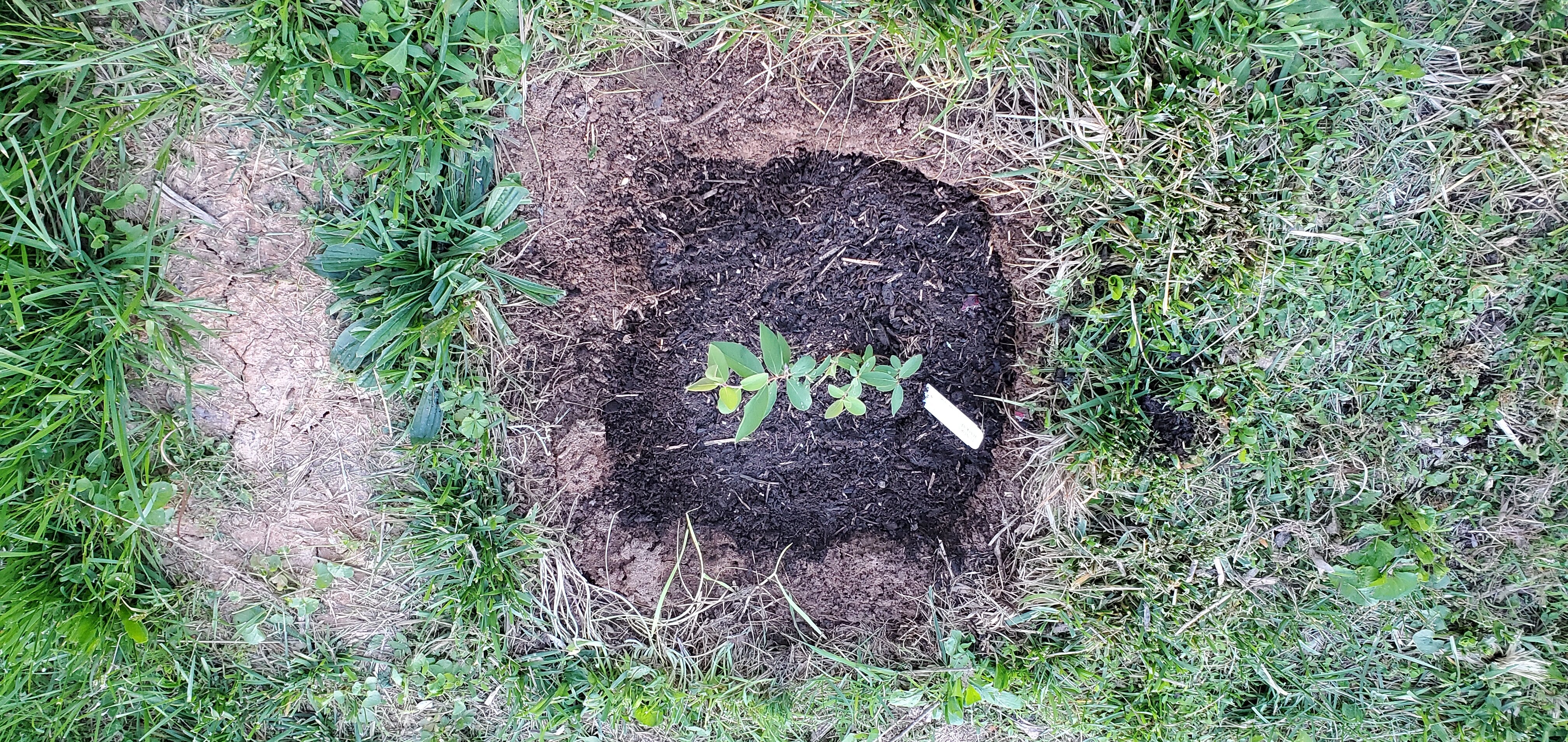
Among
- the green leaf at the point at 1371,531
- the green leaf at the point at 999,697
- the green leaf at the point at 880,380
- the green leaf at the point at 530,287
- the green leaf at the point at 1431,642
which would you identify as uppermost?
the green leaf at the point at 530,287

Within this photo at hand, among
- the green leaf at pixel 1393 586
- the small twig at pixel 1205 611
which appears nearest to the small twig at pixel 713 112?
the small twig at pixel 1205 611

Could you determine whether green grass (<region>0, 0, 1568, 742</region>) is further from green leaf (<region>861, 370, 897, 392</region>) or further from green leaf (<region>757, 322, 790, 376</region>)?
green leaf (<region>757, 322, 790, 376</region>)

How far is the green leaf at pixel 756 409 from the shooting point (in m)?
1.70

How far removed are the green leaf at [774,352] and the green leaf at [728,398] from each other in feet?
0.39

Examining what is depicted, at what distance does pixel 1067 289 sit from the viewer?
1996 mm

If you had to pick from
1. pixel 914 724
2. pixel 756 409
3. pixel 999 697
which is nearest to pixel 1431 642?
pixel 999 697

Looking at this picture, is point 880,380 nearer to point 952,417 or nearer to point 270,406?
point 952,417

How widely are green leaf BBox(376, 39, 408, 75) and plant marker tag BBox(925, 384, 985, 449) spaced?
1689 millimetres

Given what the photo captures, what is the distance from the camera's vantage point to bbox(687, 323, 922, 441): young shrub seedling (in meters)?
1.67

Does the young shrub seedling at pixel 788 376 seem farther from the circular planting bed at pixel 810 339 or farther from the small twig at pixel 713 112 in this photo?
the small twig at pixel 713 112

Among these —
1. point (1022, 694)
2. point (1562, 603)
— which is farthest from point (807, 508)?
point (1562, 603)

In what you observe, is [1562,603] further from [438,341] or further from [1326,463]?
[438,341]

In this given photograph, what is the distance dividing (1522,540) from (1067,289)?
5.07 ft

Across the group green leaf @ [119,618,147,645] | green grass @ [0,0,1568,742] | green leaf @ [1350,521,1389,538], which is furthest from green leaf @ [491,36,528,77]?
green leaf @ [1350,521,1389,538]
